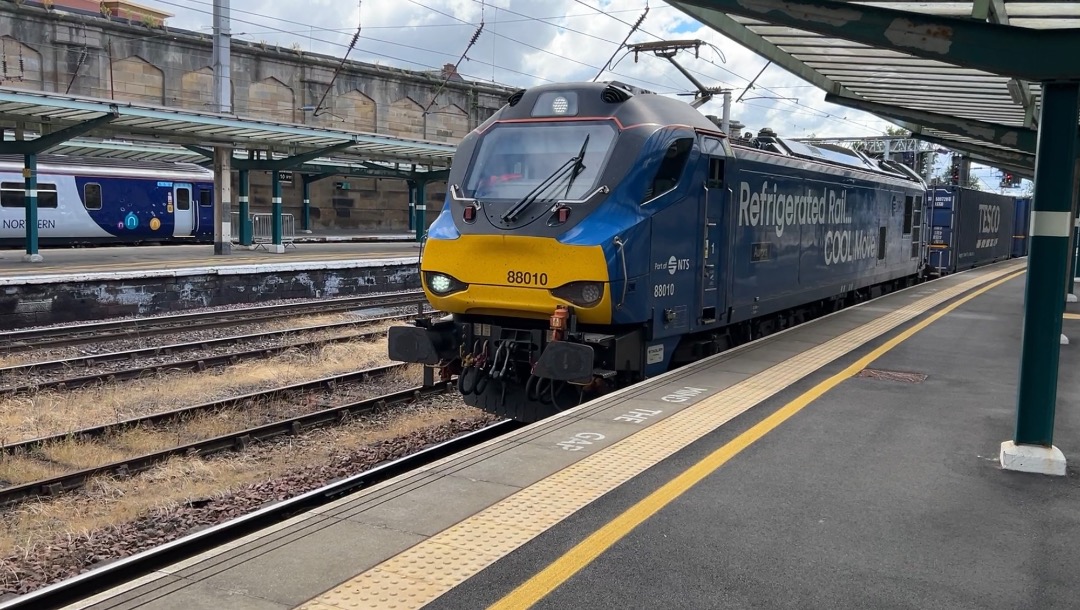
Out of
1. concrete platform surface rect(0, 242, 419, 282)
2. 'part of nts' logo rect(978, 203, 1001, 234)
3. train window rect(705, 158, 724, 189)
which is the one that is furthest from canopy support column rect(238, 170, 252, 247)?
'part of nts' logo rect(978, 203, 1001, 234)

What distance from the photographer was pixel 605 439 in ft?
22.2

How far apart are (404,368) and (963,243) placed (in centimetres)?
2193

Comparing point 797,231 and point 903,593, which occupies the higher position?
point 797,231

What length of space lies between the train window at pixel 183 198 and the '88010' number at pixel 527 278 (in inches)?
1086

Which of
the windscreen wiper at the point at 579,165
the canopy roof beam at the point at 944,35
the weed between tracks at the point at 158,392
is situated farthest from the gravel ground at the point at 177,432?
the canopy roof beam at the point at 944,35

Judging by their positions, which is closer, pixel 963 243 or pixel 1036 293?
pixel 1036 293

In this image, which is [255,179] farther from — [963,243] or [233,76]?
[963,243]

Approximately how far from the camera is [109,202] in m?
29.9

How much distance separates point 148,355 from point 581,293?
28.3ft

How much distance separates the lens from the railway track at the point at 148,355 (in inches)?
447

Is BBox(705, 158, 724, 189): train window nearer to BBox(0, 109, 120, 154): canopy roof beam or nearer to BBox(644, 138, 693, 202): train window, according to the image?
BBox(644, 138, 693, 202): train window

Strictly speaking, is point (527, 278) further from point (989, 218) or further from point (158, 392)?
point (989, 218)

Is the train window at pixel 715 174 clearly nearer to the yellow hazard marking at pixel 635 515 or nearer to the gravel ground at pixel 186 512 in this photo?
the yellow hazard marking at pixel 635 515

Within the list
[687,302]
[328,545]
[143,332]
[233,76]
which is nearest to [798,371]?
[687,302]
